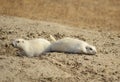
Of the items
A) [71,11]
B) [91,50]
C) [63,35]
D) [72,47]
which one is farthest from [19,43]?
[71,11]

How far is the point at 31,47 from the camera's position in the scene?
9.14 metres

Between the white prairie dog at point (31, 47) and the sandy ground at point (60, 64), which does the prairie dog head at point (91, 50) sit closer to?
the sandy ground at point (60, 64)

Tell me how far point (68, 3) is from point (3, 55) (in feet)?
24.7

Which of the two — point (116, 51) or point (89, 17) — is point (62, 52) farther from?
point (89, 17)

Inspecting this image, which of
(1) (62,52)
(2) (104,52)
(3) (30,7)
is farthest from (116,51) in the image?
(3) (30,7)

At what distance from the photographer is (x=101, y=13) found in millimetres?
15016

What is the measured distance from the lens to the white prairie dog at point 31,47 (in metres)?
9.07

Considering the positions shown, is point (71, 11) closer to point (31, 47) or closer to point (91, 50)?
point (91, 50)

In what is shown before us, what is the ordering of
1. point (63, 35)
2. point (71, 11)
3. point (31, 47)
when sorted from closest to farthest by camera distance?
point (31, 47) → point (63, 35) → point (71, 11)

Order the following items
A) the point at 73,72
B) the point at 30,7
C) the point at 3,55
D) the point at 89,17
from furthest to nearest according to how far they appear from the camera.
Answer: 1. the point at 30,7
2. the point at 89,17
3. the point at 3,55
4. the point at 73,72

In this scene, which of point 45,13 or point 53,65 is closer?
point 53,65

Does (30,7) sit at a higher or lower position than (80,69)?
higher

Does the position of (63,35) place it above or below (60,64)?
above

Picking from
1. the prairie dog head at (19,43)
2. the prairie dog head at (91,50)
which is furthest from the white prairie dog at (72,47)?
the prairie dog head at (19,43)
